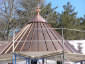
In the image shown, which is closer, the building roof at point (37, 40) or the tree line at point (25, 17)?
the building roof at point (37, 40)

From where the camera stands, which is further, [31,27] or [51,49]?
[31,27]

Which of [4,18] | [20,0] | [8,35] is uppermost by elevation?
[20,0]

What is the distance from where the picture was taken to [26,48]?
334 inches

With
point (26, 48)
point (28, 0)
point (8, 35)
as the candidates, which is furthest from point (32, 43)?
point (28, 0)

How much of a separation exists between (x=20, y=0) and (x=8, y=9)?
7.20 feet

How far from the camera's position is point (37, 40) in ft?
29.1

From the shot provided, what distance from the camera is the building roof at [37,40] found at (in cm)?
851

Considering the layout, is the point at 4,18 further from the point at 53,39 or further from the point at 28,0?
the point at 53,39

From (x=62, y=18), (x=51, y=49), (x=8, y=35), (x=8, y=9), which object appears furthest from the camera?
(x=62, y=18)

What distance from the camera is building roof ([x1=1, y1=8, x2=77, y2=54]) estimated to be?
27.9ft

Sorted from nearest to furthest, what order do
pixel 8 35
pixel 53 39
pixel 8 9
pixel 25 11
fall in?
pixel 53 39
pixel 8 35
pixel 8 9
pixel 25 11

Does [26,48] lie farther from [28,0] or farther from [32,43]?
[28,0]

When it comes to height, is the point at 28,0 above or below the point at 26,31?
above

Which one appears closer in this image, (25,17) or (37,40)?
(37,40)
